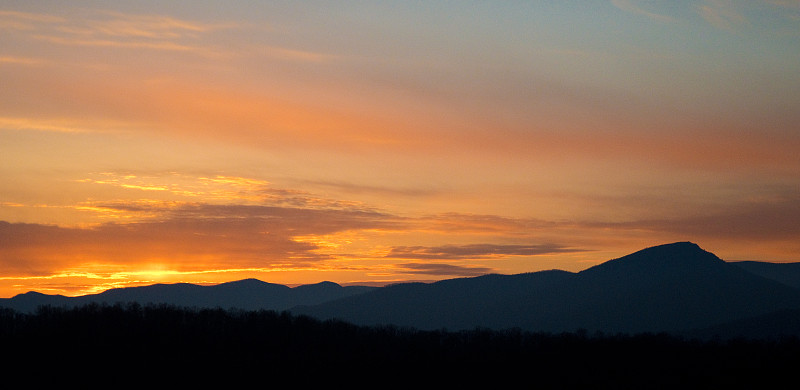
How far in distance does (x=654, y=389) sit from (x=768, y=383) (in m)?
29.1

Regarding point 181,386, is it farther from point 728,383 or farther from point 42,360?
point 728,383

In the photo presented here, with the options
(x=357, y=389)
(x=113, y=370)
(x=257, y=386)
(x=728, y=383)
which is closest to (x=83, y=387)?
(x=113, y=370)

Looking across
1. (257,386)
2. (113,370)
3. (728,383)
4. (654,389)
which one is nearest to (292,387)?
(257,386)

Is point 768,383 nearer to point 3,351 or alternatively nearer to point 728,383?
point 728,383

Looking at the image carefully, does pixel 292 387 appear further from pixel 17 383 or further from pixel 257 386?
pixel 17 383

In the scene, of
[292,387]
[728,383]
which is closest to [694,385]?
[728,383]

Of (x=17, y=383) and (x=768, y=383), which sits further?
(x=768, y=383)

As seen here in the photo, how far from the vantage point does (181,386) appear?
196500 millimetres

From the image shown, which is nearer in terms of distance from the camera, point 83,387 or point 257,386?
point 83,387

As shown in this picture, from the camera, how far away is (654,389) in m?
198

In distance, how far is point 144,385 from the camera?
19375 centimetres

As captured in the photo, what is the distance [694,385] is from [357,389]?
88819 millimetres

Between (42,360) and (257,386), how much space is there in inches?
2197

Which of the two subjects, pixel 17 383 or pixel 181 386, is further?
pixel 181 386
